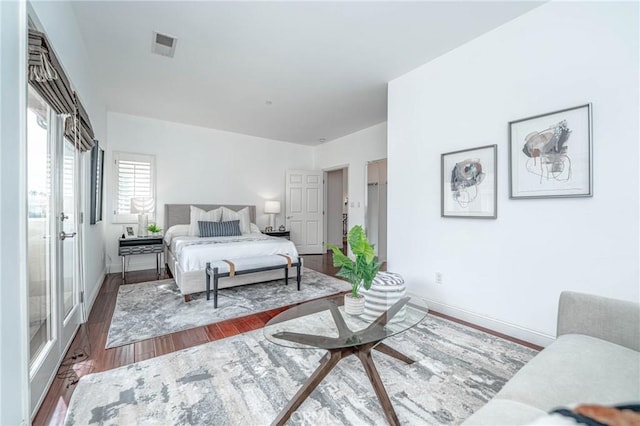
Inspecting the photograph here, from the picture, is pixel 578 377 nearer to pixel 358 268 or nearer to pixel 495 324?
pixel 358 268

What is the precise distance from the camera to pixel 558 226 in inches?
84.2

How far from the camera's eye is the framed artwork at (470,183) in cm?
253

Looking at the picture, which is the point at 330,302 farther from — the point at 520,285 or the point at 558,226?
the point at 558,226

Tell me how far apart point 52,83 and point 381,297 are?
2.43 m

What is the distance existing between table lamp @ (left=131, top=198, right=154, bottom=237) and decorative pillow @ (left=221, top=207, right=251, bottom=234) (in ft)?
4.28

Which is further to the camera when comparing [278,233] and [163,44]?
[278,233]

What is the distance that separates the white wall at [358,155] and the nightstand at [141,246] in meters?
3.73

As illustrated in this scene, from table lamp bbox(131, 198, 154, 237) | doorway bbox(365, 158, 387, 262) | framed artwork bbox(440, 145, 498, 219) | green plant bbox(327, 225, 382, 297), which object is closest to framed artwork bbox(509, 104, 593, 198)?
framed artwork bbox(440, 145, 498, 219)

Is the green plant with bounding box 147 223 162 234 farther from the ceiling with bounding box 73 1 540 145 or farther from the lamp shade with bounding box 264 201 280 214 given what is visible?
the lamp shade with bounding box 264 201 280 214

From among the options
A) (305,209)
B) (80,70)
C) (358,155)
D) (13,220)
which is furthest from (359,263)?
(305,209)

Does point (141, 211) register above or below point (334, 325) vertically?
above

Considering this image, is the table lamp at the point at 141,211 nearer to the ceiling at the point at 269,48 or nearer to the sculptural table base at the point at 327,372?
the ceiling at the point at 269,48

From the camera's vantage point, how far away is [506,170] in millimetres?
2436

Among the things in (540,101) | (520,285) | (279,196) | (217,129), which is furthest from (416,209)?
(217,129)
